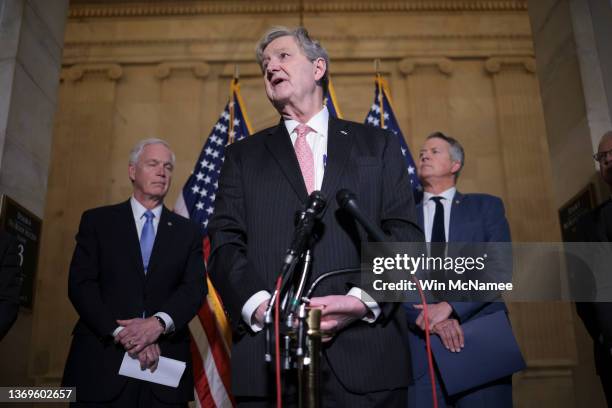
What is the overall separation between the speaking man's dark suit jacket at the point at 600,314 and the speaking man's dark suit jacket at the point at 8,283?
109 inches

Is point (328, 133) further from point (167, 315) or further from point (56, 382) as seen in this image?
point (56, 382)

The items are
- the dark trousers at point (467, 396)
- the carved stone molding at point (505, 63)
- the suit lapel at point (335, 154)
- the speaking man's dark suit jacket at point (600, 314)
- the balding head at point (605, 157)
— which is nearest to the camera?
the suit lapel at point (335, 154)

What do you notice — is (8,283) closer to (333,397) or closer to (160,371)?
(160,371)

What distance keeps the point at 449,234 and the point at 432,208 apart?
0.27 meters

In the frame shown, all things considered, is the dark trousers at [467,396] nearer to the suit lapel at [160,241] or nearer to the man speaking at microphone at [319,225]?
the man speaking at microphone at [319,225]

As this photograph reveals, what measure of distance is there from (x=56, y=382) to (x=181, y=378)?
411 centimetres

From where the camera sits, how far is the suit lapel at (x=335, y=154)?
7.27ft

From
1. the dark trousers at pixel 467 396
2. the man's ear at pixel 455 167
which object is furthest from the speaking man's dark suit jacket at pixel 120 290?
the man's ear at pixel 455 167

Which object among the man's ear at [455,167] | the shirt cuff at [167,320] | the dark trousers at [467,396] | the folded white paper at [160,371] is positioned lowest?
the dark trousers at [467,396]

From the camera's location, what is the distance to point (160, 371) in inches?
124

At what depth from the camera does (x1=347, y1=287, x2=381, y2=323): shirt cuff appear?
200 cm

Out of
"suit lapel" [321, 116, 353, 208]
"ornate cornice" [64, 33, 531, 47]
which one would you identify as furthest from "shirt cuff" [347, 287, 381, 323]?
"ornate cornice" [64, 33, 531, 47]

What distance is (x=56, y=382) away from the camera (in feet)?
21.8

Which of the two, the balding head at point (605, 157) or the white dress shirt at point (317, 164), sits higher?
the balding head at point (605, 157)
